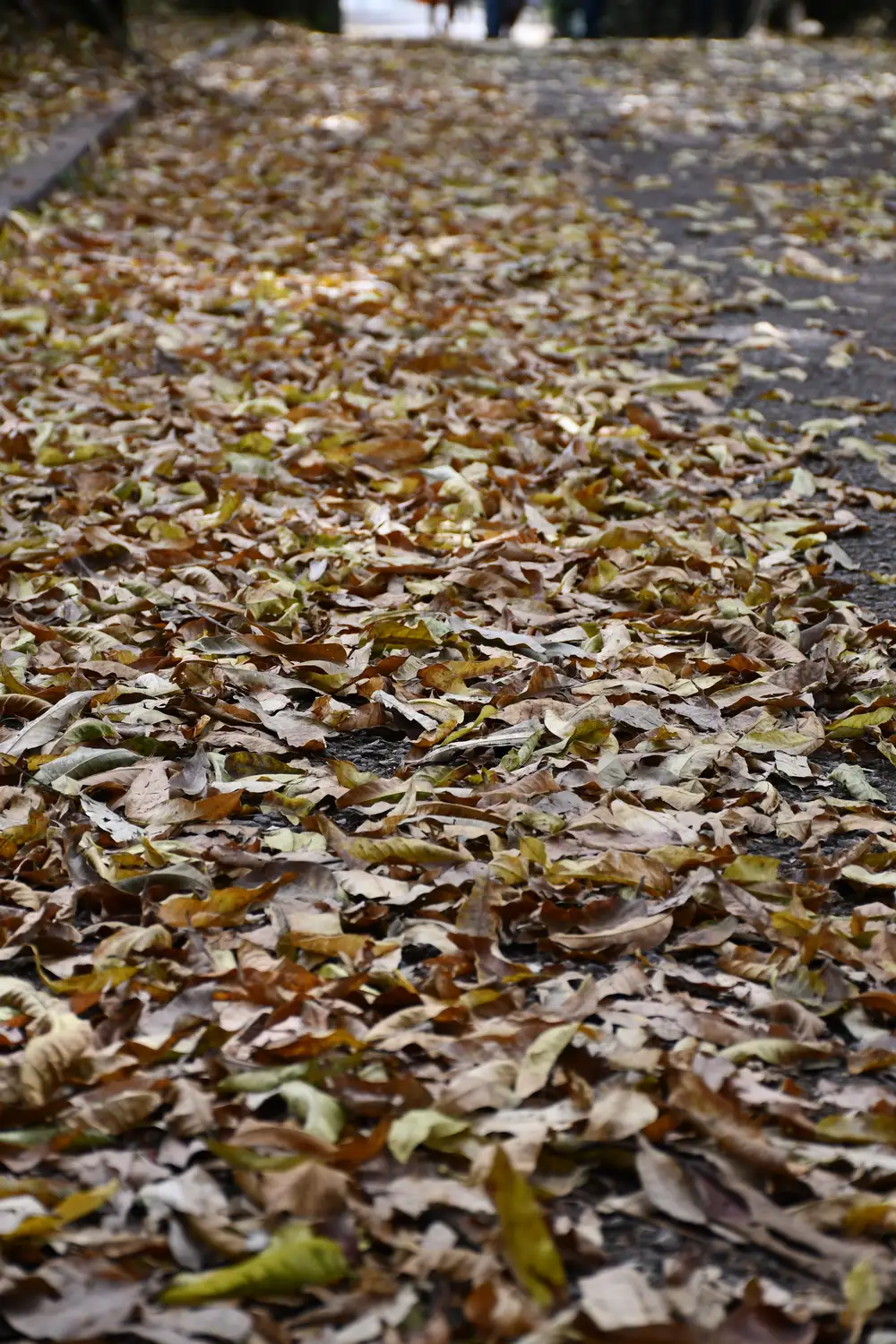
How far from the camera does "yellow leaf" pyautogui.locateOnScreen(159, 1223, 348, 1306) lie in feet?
5.38

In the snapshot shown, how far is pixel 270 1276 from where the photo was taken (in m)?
1.65

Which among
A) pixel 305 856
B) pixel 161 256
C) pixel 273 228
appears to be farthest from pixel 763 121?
pixel 305 856

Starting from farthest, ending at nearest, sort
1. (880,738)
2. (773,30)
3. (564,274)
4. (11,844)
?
(773,30)
(564,274)
(880,738)
(11,844)

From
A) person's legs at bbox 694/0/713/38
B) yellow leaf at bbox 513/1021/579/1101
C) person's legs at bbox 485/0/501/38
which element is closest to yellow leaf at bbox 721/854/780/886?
yellow leaf at bbox 513/1021/579/1101

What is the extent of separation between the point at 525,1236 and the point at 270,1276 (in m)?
0.30

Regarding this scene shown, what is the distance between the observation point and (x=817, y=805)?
8.75 ft

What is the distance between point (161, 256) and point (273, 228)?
87cm

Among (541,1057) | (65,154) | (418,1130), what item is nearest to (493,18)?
(65,154)

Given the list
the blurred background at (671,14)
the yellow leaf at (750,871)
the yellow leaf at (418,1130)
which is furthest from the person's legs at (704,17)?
the yellow leaf at (418,1130)

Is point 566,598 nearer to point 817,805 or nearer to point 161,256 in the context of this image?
point 817,805

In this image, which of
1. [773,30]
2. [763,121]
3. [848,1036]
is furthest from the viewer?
[773,30]

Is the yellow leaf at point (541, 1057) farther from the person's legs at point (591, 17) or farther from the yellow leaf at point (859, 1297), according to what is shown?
the person's legs at point (591, 17)

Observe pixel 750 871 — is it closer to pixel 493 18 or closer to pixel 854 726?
pixel 854 726

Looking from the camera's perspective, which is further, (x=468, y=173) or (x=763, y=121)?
(x=763, y=121)
